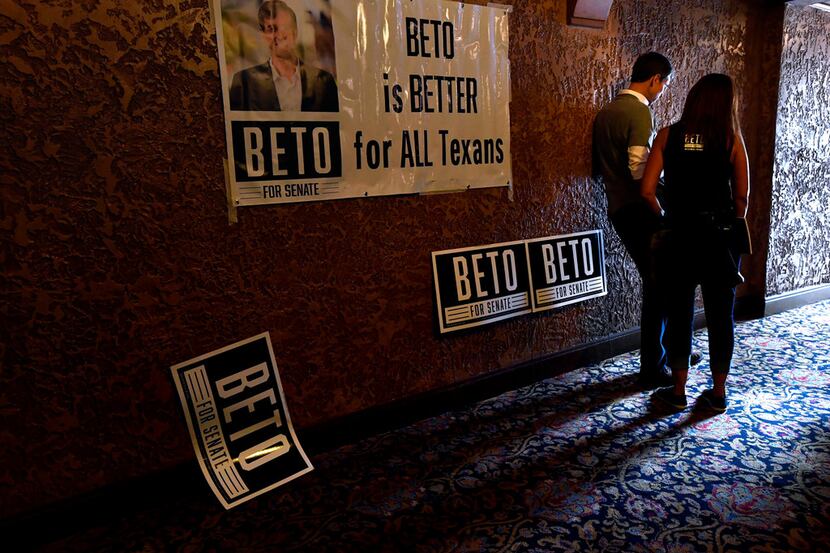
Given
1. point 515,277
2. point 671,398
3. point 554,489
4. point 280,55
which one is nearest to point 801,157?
point 671,398

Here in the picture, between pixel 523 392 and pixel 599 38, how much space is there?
1918 millimetres

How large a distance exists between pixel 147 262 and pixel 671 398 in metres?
2.35

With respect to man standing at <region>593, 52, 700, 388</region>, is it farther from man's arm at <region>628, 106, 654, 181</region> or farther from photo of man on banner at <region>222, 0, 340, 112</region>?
photo of man on banner at <region>222, 0, 340, 112</region>

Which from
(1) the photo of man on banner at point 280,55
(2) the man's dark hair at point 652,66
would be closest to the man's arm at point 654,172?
(2) the man's dark hair at point 652,66

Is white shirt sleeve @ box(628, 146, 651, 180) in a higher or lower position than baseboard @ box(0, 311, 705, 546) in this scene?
higher

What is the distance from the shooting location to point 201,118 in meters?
2.07

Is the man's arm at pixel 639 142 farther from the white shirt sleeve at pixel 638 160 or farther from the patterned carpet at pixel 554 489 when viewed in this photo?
the patterned carpet at pixel 554 489

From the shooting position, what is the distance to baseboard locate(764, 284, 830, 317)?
437 centimetres

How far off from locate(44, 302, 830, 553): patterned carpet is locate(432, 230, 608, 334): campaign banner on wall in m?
0.46

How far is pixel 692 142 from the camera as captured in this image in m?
2.57

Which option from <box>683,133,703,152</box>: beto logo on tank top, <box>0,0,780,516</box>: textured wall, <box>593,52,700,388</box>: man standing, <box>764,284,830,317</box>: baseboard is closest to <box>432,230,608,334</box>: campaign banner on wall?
<box>0,0,780,516</box>: textured wall

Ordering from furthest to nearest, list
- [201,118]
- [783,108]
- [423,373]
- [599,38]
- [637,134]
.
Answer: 1. [783,108]
2. [599,38]
3. [637,134]
4. [423,373]
5. [201,118]

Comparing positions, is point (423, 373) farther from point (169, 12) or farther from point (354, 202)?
point (169, 12)

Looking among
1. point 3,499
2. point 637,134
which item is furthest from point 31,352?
point 637,134
